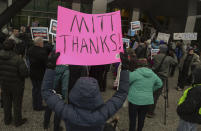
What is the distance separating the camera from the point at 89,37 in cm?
212

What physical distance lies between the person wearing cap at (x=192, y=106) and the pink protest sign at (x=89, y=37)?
1181 millimetres

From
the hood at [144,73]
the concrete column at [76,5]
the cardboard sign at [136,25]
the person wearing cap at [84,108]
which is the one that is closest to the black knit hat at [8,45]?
the person wearing cap at [84,108]

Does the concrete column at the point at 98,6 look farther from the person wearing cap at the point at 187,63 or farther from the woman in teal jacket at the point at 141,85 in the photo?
the woman in teal jacket at the point at 141,85

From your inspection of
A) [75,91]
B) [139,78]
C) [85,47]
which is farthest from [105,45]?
[139,78]

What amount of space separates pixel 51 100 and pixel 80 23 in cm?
93

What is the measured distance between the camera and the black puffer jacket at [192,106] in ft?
7.82

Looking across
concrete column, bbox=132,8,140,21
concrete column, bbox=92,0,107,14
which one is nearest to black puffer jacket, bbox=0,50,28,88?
concrete column, bbox=92,0,107,14

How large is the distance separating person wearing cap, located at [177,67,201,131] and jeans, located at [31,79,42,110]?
312cm

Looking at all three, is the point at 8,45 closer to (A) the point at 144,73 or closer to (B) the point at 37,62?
(B) the point at 37,62

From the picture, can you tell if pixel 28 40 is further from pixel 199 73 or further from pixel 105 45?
pixel 199 73

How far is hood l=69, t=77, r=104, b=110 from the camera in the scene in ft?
4.93

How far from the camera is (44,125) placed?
12.0 ft

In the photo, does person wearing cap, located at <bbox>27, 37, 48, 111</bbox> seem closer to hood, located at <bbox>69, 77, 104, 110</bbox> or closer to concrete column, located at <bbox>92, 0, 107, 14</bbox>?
hood, located at <bbox>69, 77, 104, 110</bbox>

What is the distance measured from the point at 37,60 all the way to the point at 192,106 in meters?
3.21
